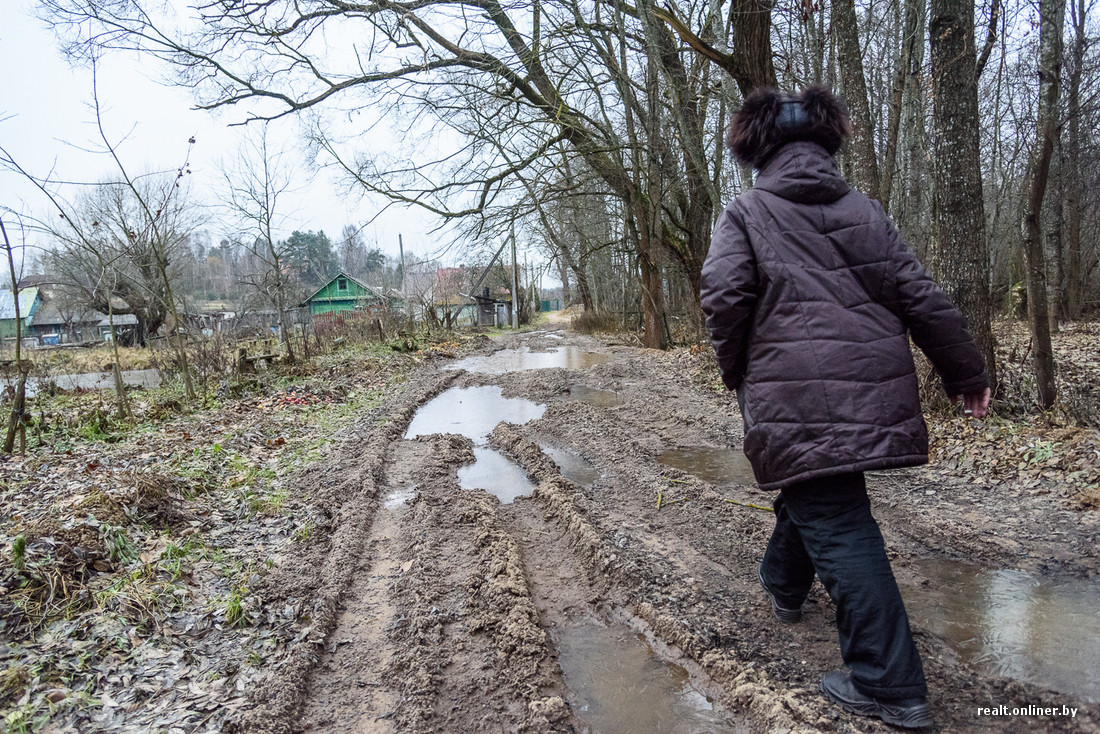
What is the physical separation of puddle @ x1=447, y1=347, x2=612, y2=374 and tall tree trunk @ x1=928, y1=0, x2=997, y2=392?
8383 millimetres

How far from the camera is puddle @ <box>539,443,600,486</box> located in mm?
5125

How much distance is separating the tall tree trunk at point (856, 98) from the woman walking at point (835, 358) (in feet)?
20.3

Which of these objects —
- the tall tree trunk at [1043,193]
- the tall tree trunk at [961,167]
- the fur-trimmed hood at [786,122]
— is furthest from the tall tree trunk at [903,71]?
the fur-trimmed hood at [786,122]

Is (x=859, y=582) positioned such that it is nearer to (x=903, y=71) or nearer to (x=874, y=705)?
(x=874, y=705)

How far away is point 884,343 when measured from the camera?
208 cm

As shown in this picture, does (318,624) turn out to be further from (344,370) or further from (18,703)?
(344,370)

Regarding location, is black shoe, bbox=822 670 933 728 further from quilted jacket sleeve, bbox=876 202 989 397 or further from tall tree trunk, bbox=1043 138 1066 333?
tall tree trunk, bbox=1043 138 1066 333

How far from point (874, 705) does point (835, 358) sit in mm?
1174

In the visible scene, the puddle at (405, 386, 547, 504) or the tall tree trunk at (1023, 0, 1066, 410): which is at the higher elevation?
the tall tree trunk at (1023, 0, 1066, 410)

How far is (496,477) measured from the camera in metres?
5.39

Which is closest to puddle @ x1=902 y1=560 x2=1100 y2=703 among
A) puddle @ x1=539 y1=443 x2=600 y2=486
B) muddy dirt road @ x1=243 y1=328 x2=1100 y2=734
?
muddy dirt road @ x1=243 y1=328 x2=1100 y2=734

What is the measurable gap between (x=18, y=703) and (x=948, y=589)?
4.15 meters

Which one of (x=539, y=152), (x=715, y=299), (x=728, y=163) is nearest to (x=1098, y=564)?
(x=715, y=299)

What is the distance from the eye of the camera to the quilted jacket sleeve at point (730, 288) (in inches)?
85.0
